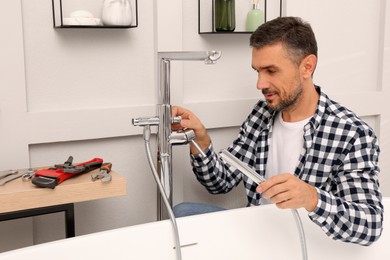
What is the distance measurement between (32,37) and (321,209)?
109 centimetres

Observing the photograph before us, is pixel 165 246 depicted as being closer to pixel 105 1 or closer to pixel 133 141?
pixel 133 141

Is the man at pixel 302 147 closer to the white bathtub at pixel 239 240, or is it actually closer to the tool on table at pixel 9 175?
the white bathtub at pixel 239 240

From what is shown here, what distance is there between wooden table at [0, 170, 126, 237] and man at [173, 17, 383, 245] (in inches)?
14.5

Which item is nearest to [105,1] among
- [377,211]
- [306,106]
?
[306,106]

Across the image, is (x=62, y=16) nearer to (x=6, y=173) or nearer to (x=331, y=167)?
(x=6, y=173)

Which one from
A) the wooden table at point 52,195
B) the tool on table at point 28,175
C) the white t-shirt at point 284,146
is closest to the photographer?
the wooden table at point 52,195

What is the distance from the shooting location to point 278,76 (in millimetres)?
1634

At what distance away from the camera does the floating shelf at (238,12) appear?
194cm

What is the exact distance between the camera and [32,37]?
1664mm

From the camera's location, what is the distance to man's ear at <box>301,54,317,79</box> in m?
1.67

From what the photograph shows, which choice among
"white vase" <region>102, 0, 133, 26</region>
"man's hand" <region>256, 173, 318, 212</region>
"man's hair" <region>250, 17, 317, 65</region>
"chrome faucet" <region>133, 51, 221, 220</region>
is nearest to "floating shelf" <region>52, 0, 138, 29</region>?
"white vase" <region>102, 0, 133, 26</region>

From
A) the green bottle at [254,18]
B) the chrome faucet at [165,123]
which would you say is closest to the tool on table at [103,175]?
the chrome faucet at [165,123]

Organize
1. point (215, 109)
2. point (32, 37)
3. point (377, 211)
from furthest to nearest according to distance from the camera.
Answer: point (215, 109), point (32, 37), point (377, 211)

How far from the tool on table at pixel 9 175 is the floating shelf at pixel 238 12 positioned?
88cm
